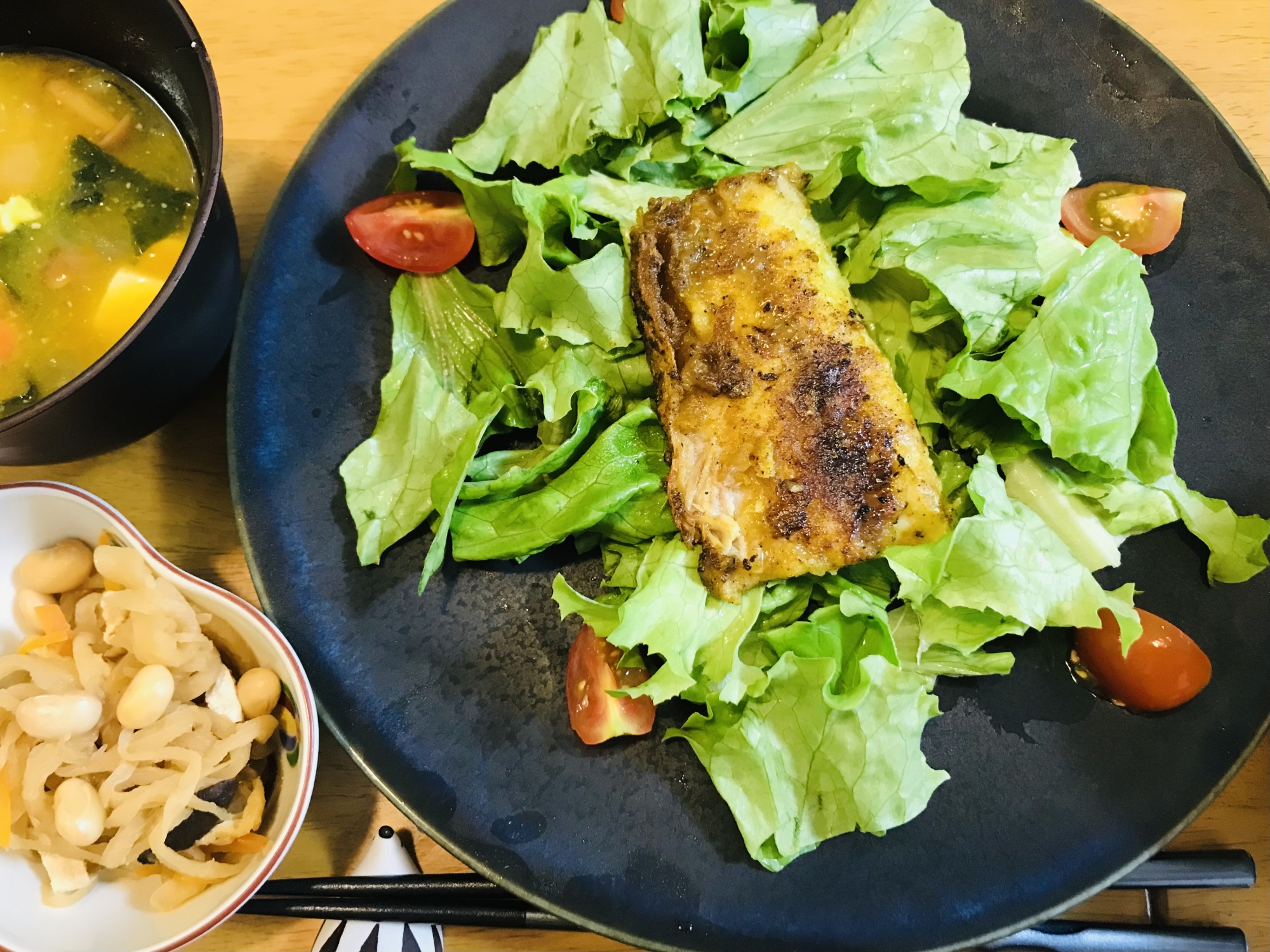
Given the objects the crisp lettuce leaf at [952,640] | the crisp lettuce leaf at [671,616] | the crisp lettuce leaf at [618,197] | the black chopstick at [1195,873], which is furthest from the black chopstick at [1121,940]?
the crisp lettuce leaf at [618,197]

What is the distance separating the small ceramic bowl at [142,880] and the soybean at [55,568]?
38 mm

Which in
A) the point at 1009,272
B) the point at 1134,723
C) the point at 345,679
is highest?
the point at 1009,272

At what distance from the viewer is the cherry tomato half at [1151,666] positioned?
215cm

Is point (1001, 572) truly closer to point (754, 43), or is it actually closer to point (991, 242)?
point (991, 242)

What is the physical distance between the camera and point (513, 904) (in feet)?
7.48

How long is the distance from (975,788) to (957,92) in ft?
6.30

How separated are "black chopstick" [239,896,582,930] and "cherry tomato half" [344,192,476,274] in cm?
175

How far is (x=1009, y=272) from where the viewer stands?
229cm

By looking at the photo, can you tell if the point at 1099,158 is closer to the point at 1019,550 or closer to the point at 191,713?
the point at 1019,550

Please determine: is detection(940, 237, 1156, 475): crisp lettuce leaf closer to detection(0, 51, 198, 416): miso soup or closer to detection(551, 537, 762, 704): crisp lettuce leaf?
detection(551, 537, 762, 704): crisp lettuce leaf

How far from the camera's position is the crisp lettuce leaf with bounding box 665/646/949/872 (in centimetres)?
205

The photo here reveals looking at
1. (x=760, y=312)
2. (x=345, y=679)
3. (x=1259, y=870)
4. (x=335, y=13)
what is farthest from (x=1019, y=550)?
(x=335, y=13)

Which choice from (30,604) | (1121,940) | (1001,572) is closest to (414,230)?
(30,604)

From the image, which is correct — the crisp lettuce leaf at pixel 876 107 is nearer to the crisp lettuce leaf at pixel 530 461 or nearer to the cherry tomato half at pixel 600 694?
the crisp lettuce leaf at pixel 530 461
